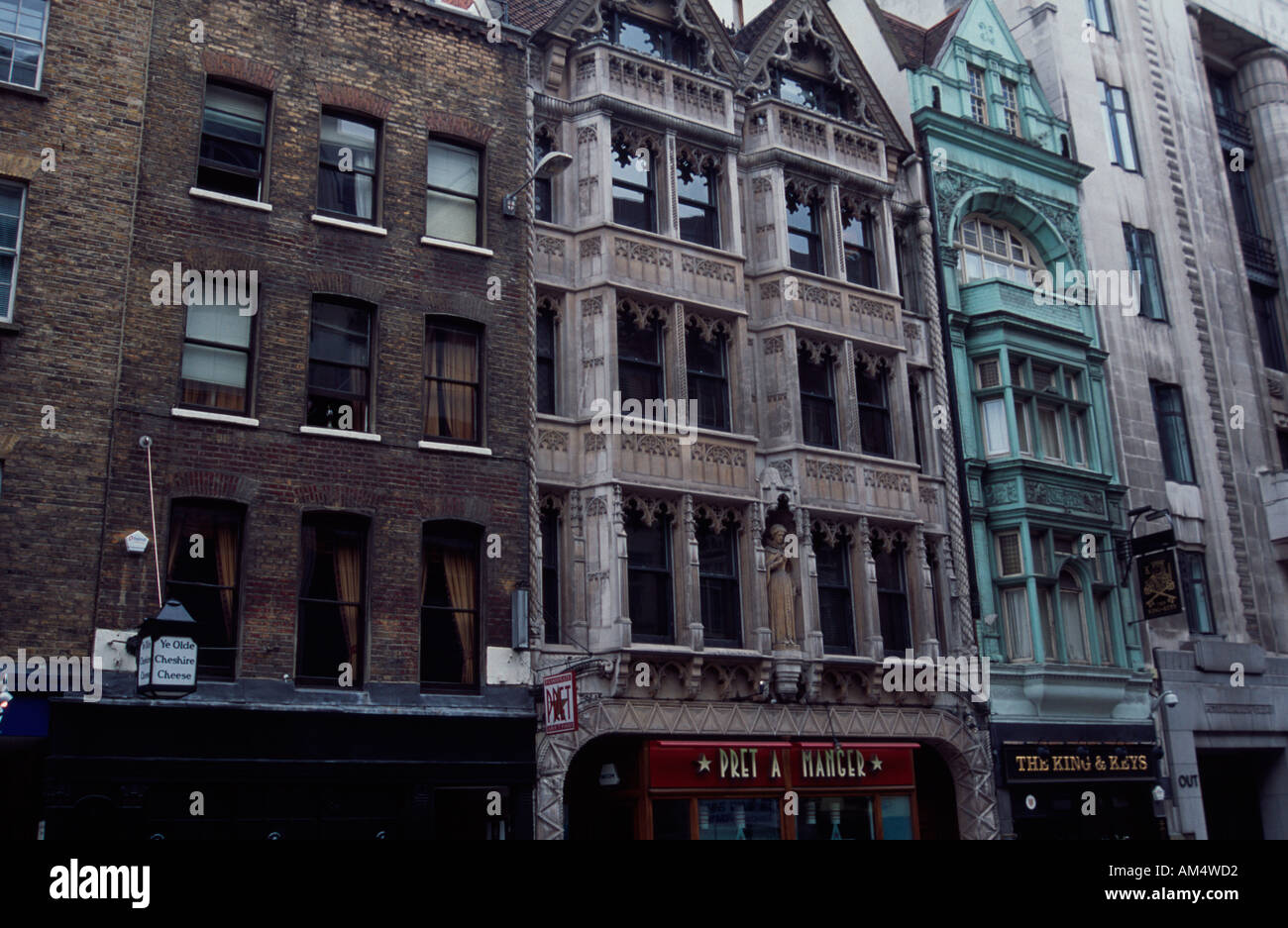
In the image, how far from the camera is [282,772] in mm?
16922

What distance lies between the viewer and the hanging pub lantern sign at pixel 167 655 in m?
15.2

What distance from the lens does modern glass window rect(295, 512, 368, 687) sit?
18.1m

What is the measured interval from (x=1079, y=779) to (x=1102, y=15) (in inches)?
851

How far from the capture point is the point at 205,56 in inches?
753

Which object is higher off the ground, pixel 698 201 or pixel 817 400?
pixel 698 201

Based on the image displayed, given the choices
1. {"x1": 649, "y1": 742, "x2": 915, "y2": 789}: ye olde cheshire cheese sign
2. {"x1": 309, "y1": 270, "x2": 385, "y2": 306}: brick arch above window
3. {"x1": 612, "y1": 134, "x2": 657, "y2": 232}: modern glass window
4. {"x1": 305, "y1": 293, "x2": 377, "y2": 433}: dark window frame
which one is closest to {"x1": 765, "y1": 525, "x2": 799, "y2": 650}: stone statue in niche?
{"x1": 649, "y1": 742, "x2": 915, "y2": 789}: ye olde cheshire cheese sign

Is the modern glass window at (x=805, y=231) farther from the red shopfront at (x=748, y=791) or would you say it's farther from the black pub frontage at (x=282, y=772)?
the black pub frontage at (x=282, y=772)

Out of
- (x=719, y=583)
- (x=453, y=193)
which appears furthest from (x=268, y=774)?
(x=453, y=193)

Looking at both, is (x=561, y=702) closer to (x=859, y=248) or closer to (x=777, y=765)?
(x=777, y=765)

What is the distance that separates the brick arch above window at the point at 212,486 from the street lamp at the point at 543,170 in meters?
6.78

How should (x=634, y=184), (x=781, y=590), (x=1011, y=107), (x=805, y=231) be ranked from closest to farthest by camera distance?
(x=781, y=590) < (x=634, y=184) < (x=805, y=231) < (x=1011, y=107)

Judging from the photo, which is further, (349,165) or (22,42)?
(349,165)

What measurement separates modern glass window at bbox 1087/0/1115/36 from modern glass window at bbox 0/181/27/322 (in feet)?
93.9

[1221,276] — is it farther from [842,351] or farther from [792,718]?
[792,718]
